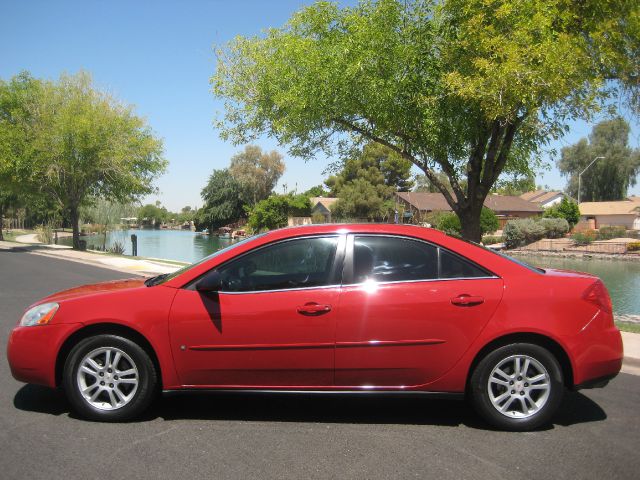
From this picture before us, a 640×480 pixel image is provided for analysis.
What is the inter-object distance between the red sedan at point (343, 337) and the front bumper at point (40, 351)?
0.04ft

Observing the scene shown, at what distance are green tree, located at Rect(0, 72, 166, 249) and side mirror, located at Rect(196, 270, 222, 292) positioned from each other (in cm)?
2659

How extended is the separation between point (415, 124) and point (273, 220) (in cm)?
2936

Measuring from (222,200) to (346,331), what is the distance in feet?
246

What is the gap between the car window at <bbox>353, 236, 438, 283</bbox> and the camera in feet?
14.3

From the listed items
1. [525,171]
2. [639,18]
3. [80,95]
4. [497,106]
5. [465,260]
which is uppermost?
[80,95]

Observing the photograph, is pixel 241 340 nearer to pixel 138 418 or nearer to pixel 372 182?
pixel 138 418

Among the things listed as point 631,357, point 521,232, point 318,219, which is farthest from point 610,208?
point 631,357

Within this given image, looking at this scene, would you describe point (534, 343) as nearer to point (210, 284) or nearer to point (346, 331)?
point (346, 331)

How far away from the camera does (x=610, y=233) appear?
53469mm

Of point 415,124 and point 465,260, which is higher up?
point 415,124

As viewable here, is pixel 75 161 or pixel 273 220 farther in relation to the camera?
pixel 273 220

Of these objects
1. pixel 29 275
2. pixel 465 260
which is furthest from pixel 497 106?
pixel 29 275

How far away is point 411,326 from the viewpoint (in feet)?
13.8

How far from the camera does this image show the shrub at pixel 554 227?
2060 inches
